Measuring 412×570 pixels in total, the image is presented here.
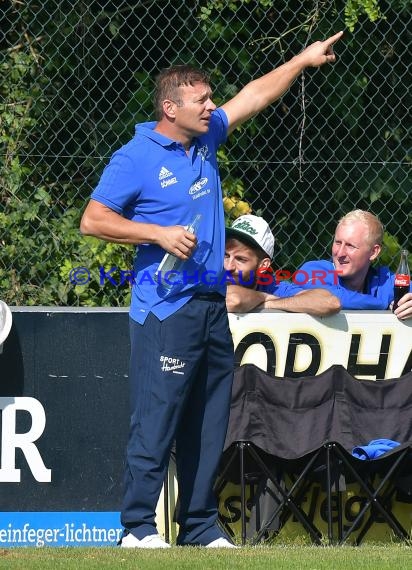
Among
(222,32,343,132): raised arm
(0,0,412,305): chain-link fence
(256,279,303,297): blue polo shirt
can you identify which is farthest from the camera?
(0,0,412,305): chain-link fence

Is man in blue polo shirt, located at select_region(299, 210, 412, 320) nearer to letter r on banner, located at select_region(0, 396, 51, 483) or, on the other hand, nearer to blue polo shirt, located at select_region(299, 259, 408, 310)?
blue polo shirt, located at select_region(299, 259, 408, 310)

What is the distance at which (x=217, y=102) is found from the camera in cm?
786

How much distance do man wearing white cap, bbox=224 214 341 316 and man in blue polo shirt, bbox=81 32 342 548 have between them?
0.99m

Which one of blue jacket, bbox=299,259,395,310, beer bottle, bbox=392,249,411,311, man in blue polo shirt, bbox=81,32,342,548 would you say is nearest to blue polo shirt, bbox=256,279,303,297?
blue jacket, bbox=299,259,395,310

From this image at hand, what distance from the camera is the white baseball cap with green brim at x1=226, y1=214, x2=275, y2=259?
250 inches

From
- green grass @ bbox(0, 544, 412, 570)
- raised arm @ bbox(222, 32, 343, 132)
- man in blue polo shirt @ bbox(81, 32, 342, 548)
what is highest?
raised arm @ bbox(222, 32, 343, 132)

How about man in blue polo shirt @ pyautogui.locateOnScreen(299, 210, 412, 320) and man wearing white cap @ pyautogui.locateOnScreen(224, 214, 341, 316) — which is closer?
man wearing white cap @ pyautogui.locateOnScreen(224, 214, 341, 316)

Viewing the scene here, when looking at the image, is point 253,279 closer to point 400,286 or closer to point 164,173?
point 400,286

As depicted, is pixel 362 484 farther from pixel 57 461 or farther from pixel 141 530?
pixel 57 461

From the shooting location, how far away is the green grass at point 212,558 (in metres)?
4.57

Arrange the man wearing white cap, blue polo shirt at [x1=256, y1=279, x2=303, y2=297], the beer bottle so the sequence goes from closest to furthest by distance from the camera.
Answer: the man wearing white cap → the beer bottle → blue polo shirt at [x1=256, y1=279, x2=303, y2=297]

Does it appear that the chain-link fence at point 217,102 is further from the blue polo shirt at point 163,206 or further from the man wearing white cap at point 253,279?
the blue polo shirt at point 163,206

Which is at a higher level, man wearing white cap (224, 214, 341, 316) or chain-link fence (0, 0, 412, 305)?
chain-link fence (0, 0, 412, 305)

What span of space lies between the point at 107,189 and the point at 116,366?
5.10 feet
